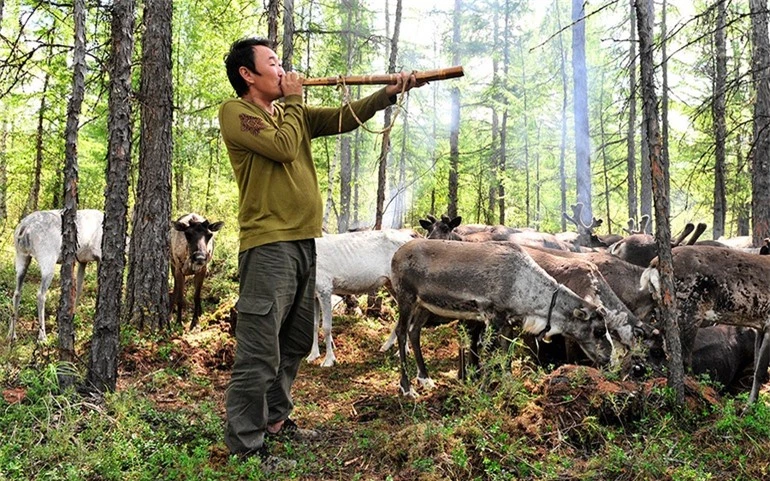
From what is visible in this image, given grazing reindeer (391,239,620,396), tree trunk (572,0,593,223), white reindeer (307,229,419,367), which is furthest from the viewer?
tree trunk (572,0,593,223)

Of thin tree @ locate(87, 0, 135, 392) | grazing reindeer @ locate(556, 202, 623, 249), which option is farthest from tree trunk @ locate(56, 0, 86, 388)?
grazing reindeer @ locate(556, 202, 623, 249)

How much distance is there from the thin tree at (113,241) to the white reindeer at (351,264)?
377cm

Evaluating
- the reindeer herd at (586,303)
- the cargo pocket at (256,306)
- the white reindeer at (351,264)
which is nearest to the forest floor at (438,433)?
the reindeer herd at (586,303)

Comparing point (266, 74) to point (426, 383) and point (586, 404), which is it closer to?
point (586, 404)

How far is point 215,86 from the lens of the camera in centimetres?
1994

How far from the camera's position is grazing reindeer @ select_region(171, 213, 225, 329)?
9461 mm

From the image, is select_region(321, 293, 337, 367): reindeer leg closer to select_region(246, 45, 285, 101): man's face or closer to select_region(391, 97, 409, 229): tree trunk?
select_region(246, 45, 285, 101): man's face

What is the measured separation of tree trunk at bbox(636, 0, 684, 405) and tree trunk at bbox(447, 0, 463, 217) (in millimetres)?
17530

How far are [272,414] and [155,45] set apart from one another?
597cm

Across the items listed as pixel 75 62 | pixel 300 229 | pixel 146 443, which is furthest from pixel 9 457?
pixel 75 62

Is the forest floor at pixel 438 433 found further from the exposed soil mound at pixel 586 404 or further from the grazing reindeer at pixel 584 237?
the grazing reindeer at pixel 584 237

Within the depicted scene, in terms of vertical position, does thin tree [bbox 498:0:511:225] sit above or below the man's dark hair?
above

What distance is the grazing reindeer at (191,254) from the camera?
9.46 meters

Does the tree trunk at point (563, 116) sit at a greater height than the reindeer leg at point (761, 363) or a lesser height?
greater
